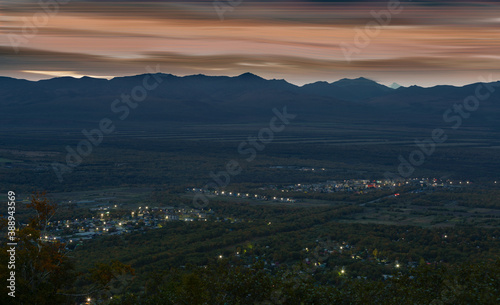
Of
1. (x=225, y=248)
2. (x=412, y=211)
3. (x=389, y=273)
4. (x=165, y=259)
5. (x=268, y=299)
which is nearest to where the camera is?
(x=268, y=299)

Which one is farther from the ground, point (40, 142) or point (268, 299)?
point (40, 142)

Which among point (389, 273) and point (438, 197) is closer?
point (389, 273)

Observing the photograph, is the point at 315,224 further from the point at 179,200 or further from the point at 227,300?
the point at 227,300

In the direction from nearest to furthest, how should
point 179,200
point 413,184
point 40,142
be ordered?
point 179,200 < point 413,184 < point 40,142

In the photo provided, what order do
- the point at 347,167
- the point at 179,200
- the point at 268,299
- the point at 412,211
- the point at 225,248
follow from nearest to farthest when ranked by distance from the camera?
the point at 268,299
the point at 225,248
the point at 412,211
the point at 179,200
the point at 347,167

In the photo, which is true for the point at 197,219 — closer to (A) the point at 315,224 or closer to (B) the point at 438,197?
(A) the point at 315,224

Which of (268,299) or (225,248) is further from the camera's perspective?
(225,248)

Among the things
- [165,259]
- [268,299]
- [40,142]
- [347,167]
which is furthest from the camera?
[40,142]

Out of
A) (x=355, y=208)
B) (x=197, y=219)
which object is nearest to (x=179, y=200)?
(x=197, y=219)

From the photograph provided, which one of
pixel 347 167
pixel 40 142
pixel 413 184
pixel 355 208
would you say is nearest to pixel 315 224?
pixel 355 208
